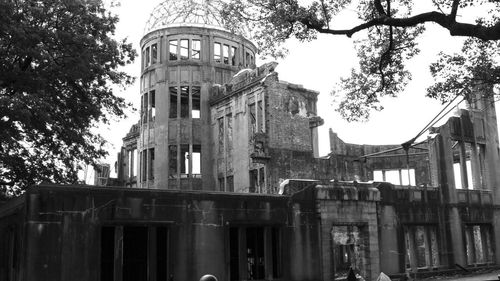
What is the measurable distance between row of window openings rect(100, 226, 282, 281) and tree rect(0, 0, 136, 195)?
632 cm

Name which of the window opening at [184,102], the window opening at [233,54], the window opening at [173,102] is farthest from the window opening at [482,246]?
the window opening at [173,102]

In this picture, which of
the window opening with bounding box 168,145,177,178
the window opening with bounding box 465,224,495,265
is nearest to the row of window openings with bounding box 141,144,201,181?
the window opening with bounding box 168,145,177,178

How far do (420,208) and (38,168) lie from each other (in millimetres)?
16468

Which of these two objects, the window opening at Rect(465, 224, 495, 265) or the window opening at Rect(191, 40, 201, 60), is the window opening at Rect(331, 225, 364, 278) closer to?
the window opening at Rect(465, 224, 495, 265)

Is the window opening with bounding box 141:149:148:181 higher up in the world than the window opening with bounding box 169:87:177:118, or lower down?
lower down

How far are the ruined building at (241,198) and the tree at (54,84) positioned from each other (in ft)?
15.6

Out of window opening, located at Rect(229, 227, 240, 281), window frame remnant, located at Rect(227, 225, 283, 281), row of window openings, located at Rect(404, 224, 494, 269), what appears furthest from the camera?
row of window openings, located at Rect(404, 224, 494, 269)

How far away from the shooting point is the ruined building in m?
14.3

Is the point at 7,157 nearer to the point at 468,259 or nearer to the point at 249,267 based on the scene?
the point at 249,267

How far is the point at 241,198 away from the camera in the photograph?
16.7 meters

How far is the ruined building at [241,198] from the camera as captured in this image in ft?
46.9

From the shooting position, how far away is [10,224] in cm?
1545

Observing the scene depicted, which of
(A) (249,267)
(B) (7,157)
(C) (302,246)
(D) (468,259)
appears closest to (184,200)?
(A) (249,267)

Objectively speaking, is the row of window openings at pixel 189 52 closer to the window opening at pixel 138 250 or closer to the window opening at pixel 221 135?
the window opening at pixel 221 135
